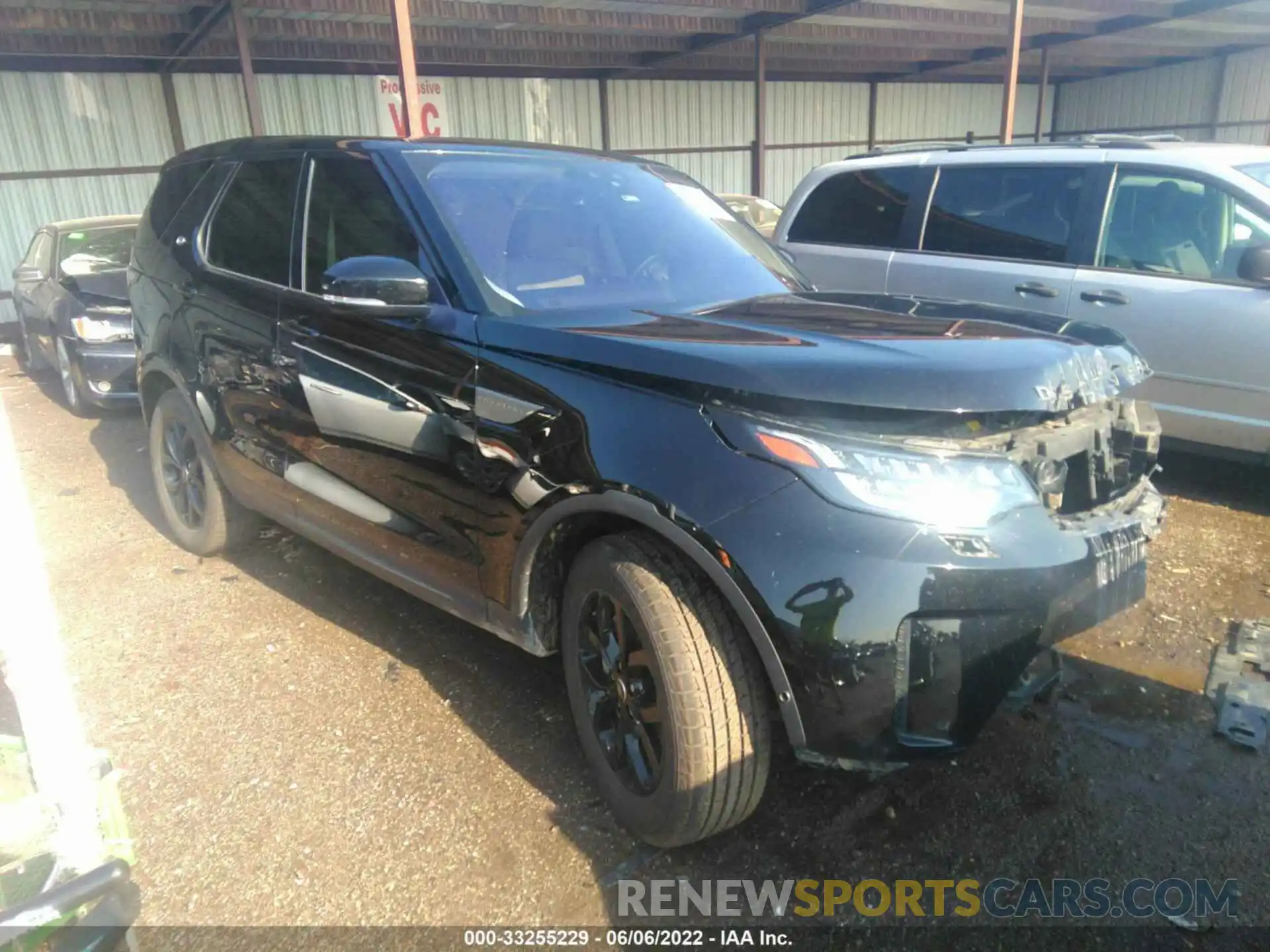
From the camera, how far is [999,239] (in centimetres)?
533

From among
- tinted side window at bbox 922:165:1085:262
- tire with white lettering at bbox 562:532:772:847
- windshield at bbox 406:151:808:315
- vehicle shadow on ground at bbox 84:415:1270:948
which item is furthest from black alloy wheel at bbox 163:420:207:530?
tinted side window at bbox 922:165:1085:262

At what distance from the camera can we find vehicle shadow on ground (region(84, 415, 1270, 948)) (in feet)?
7.75

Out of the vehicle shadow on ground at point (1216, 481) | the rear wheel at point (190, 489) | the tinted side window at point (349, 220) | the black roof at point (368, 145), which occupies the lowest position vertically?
the vehicle shadow on ground at point (1216, 481)

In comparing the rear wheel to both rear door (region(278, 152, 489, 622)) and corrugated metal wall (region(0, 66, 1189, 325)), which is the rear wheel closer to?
rear door (region(278, 152, 489, 622))

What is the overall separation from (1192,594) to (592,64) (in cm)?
1420

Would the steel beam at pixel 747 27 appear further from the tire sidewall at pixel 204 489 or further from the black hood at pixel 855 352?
the black hood at pixel 855 352

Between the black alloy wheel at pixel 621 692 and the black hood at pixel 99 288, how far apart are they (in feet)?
19.4

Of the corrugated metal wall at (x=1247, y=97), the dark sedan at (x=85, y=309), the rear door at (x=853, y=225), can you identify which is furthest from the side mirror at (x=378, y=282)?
the corrugated metal wall at (x=1247, y=97)

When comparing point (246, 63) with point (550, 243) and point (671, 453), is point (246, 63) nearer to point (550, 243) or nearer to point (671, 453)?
point (550, 243)

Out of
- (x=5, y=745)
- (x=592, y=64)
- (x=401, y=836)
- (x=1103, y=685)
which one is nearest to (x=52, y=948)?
(x=5, y=745)

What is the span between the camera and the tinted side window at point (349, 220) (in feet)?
9.64

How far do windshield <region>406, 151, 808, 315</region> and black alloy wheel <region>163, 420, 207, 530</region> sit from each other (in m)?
1.96

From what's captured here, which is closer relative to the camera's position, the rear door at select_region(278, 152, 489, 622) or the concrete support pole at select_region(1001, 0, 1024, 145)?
the rear door at select_region(278, 152, 489, 622)

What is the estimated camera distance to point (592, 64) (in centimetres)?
1546
